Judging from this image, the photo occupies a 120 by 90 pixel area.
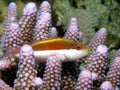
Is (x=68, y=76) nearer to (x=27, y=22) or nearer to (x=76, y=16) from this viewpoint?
(x=27, y=22)

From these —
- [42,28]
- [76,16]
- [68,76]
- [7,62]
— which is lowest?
[68,76]

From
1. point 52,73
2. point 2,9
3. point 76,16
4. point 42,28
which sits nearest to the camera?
point 52,73

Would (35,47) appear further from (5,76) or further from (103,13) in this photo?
(103,13)

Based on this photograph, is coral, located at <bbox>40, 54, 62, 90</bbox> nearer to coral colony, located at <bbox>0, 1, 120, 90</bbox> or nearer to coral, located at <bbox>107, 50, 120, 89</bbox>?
coral colony, located at <bbox>0, 1, 120, 90</bbox>

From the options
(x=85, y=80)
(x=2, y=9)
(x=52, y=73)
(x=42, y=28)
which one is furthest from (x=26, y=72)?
(x=2, y=9)

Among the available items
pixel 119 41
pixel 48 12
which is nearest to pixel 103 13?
pixel 119 41

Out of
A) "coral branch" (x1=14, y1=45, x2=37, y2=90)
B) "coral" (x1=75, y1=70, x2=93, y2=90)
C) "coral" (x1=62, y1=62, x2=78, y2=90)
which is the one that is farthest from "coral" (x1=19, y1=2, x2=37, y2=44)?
"coral" (x1=75, y1=70, x2=93, y2=90)
